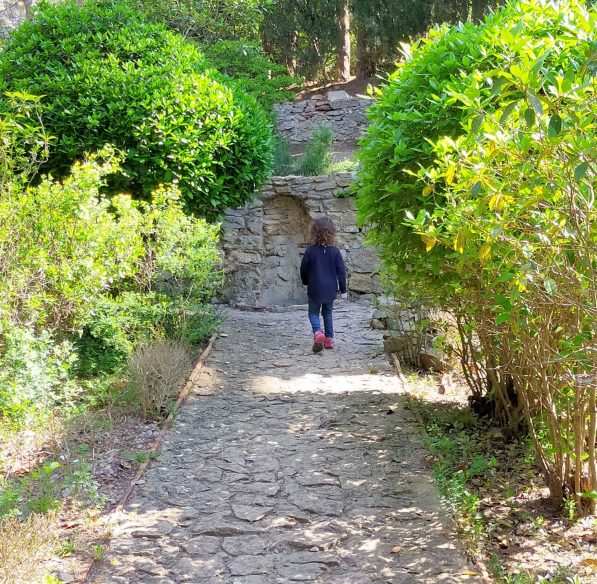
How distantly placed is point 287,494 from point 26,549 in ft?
5.52

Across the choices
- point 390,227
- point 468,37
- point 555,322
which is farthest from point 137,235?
point 555,322

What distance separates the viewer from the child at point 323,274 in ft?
26.9

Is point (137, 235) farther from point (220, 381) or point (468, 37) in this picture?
point (468, 37)

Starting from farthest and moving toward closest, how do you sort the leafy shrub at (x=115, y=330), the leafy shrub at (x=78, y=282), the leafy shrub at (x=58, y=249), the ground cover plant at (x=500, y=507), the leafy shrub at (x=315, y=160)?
the leafy shrub at (x=315, y=160) → the leafy shrub at (x=115, y=330) → the leafy shrub at (x=58, y=249) → the leafy shrub at (x=78, y=282) → the ground cover plant at (x=500, y=507)

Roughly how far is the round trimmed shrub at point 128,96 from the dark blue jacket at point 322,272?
138cm

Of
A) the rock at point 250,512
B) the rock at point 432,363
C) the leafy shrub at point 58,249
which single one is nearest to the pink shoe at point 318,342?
the rock at point 432,363

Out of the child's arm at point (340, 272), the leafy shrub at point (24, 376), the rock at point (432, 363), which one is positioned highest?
the child's arm at point (340, 272)

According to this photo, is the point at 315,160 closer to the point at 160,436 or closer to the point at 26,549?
the point at 160,436

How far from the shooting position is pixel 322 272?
8211mm

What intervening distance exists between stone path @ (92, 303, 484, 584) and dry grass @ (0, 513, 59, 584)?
309mm

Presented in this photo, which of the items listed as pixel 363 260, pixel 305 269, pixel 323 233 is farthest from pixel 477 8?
pixel 305 269

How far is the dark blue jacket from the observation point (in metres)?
8.19

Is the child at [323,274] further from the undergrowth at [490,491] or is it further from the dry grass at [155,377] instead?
the undergrowth at [490,491]

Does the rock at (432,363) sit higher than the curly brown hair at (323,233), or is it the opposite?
the curly brown hair at (323,233)
